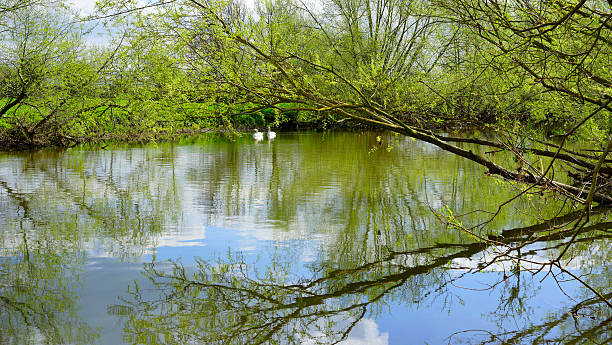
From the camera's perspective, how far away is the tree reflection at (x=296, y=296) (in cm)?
365

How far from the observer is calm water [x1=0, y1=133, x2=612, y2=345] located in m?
3.73

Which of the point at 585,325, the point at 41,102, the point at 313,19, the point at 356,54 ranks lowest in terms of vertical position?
the point at 585,325

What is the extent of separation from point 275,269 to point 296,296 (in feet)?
2.16

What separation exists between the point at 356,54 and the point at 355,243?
19.7m

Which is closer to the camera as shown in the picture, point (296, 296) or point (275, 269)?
point (296, 296)

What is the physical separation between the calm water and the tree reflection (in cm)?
2

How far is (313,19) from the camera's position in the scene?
25578mm

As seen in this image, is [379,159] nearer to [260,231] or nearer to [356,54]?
[260,231]

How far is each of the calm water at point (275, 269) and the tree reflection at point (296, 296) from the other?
0.05 feet

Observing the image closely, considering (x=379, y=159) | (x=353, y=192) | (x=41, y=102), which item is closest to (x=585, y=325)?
(x=353, y=192)

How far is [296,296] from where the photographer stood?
4301mm

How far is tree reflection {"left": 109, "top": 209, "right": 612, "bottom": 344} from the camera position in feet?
12.0

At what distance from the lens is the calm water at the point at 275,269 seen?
373cm

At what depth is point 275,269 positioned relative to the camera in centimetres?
492
